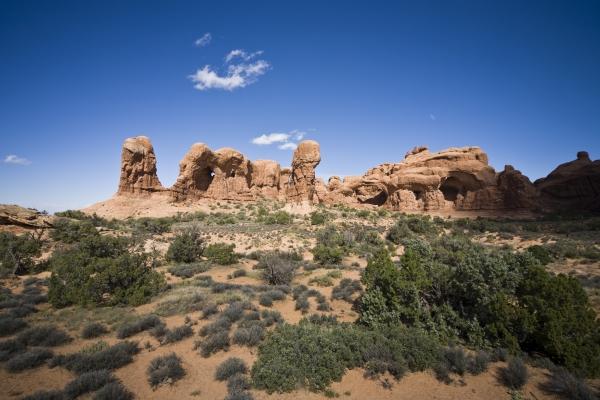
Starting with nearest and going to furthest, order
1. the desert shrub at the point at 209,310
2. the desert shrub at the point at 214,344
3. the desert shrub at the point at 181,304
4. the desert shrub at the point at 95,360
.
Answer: the desert shrub at the point at 95,360 < the desert shrub at the point at 214,344 < the desert shrub at the point at 209,310 < the desert shrub at the point at 181,304

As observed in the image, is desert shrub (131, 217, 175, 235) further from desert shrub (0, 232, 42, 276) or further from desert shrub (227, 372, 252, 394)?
desert shrub (227, 372, 252, 394)

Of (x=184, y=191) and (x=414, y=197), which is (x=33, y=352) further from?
(x=414, y=197)

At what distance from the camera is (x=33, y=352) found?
Answer: 18.6 ft

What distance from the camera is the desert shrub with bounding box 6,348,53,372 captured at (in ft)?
17.2

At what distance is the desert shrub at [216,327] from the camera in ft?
23.4

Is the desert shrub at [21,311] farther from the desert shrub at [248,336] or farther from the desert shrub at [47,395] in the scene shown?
the desert shrub at [248,336]

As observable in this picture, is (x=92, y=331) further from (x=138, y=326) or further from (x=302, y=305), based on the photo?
(x=302, y=305)

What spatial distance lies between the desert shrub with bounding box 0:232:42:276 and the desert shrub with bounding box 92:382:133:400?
42.8 ft

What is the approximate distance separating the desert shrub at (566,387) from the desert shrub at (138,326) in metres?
8.75

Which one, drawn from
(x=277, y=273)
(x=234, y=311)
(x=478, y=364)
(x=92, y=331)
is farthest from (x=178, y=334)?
(x=478, y=364)

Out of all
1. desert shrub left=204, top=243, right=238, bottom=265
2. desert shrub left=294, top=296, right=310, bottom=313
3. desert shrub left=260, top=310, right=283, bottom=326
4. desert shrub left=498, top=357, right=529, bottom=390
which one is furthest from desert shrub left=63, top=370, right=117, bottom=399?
desert shrub left=204, top=243, right=238, bottom=265

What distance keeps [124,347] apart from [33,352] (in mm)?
1713

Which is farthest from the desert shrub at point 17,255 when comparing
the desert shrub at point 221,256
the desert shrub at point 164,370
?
the desert shrub at point 164,370

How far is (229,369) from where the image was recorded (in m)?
5.38
